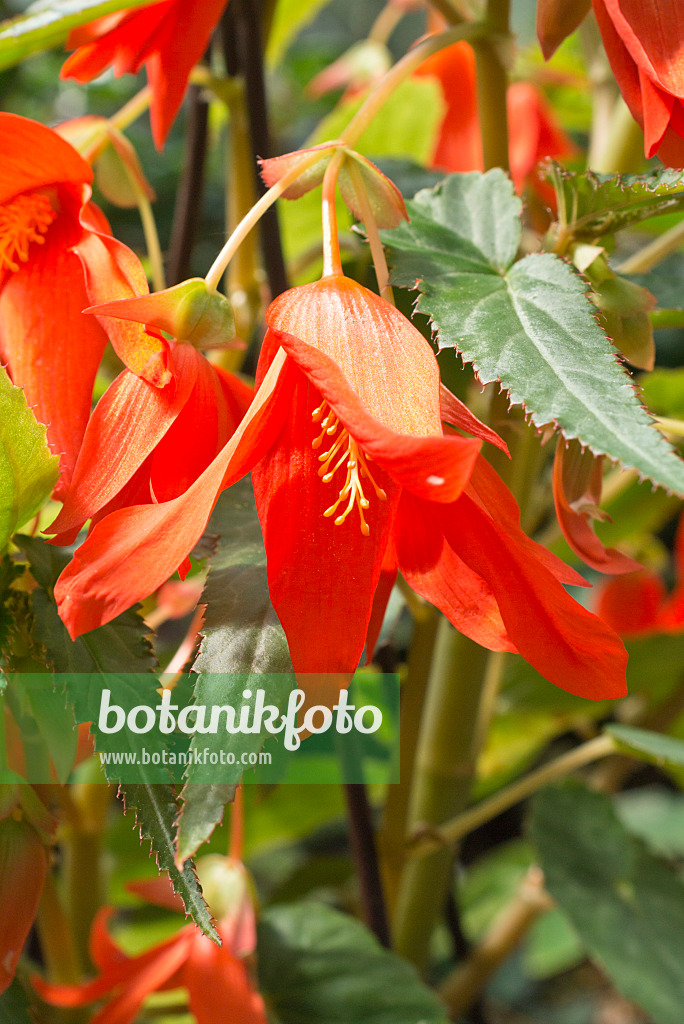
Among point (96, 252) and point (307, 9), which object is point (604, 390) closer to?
point (96, 252)

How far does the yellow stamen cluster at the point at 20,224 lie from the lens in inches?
9.5

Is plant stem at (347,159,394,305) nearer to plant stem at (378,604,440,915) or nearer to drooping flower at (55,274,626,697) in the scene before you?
drooping flower at (55,274,626,697)

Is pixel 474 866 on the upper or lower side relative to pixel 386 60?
lower

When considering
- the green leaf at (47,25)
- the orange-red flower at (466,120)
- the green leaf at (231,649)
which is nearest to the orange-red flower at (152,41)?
the green leaf at (47,25)

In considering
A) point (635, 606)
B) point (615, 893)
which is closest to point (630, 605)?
point (635, 606)

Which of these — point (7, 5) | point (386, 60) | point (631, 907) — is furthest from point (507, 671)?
point (7, 5)

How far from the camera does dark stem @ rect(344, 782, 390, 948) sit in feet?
1.19

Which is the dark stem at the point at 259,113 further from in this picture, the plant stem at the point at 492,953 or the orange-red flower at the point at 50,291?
the plant stem at the point at 492,953

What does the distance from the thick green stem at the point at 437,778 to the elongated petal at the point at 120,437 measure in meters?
0.20

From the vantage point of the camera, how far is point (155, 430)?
21 cm

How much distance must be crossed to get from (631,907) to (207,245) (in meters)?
0.66

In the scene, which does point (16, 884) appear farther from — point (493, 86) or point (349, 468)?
point (493, 86)

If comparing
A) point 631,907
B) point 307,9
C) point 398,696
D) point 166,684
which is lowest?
point 631,907

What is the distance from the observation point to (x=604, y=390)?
194 millimetres
